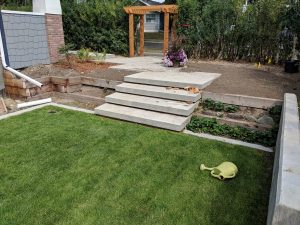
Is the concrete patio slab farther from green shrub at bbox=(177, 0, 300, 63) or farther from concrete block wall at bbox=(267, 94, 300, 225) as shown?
concrete block wall at bbox=(267, 94, 300, 225)

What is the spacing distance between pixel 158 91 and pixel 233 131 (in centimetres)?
170

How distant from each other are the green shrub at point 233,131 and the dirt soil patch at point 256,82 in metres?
0.92

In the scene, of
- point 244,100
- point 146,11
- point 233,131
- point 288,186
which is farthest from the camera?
point 146,11

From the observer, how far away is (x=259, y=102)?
4668 mm

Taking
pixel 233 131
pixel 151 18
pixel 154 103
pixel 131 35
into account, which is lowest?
pixel 233 131

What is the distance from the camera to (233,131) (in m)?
4.33

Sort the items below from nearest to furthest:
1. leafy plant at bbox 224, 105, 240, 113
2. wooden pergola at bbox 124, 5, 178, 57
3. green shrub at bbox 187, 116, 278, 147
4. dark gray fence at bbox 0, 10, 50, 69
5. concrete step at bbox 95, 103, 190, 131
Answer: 1. green shrub at bbox 187, 116, 278, 147
2. concrete step at bbox 95, 103, 190, 131
3. leafy plant at bbox 224, 105, 240, 113
4. dark gray fence at bbox 0, 10, 50, 69
5. wooden pergola at bbox 124, 5, 178, 57

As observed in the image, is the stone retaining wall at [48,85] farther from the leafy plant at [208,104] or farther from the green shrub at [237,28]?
the green shrub at [237,28]

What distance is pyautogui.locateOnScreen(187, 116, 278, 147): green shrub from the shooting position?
4079 millimetres

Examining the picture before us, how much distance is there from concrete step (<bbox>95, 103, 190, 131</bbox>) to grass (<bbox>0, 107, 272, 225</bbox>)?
0.56 ft

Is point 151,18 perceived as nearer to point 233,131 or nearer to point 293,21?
point 293,21

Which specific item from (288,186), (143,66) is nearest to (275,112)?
(288,186)

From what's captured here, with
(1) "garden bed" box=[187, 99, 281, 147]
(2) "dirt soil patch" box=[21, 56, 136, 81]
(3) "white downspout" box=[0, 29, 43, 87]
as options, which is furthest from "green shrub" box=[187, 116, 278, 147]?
(3) "white downspout" box=[0, 29, 43, 87]

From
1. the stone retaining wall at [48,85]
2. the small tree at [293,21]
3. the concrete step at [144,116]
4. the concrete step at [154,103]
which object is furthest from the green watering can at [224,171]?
the small tree at [293,21]
